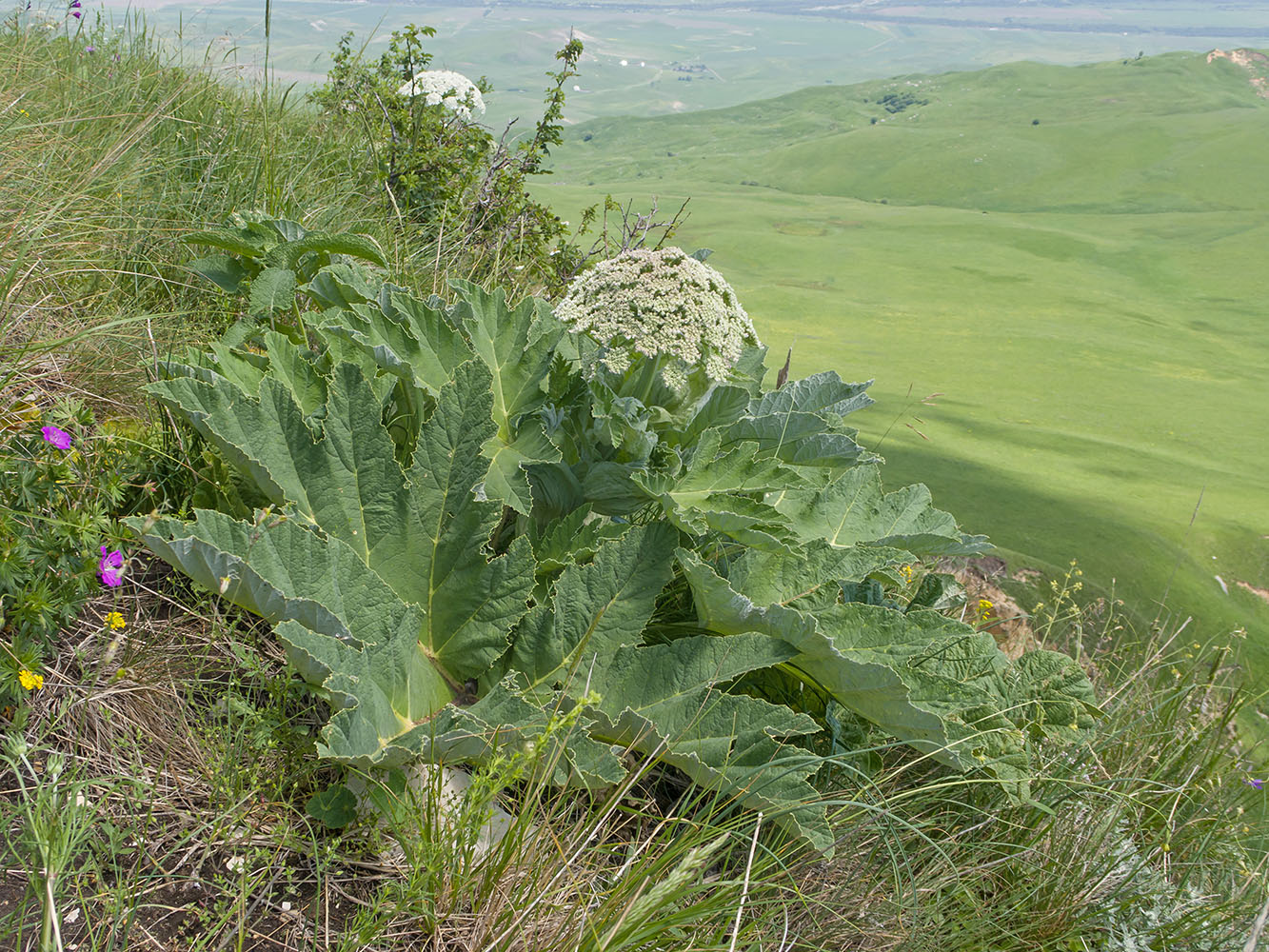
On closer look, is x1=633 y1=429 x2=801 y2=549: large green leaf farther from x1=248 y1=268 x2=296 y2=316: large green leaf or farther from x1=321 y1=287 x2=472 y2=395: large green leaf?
x1=248 y1=268 x2=296 y2=316: large green leaf

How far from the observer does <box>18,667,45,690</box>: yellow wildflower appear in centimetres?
167

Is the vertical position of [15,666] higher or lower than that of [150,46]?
lower

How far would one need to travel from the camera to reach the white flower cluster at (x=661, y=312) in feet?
6.96

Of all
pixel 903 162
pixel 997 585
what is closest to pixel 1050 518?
pixel 997 585

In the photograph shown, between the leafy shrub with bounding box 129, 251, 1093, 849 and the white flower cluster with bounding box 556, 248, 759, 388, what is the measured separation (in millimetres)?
50

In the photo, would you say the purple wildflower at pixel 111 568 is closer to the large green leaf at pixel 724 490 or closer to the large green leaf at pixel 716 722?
the large green leaf at pixel 716 722

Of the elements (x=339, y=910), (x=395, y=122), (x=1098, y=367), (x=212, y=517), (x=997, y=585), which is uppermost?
(x=395, y=122)

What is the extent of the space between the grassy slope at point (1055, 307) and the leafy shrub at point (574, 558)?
5.82m

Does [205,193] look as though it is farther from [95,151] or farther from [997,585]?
[997,585]

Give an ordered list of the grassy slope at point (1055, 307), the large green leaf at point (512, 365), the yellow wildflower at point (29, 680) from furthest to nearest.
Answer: the grassy slope at point (1055, 307) → the large green leaf at point (512, 365) → the yellow wildflower at point (29, 680)

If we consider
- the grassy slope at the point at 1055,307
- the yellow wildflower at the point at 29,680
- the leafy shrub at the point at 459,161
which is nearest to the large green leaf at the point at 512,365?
the yellow wildflower at the point at 29,680

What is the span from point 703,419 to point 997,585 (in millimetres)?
3794

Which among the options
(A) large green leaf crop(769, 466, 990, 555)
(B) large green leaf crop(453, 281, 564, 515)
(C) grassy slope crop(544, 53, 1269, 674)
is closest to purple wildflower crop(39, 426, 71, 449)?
(B) large green leaf crop(453, 281, 564, 515)

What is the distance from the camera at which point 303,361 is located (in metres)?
2.31
